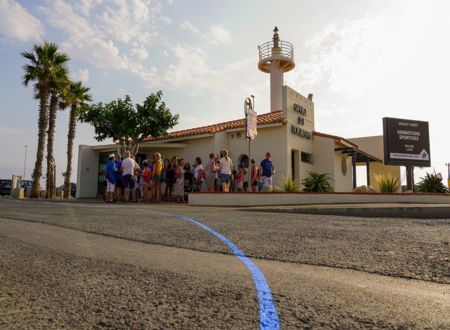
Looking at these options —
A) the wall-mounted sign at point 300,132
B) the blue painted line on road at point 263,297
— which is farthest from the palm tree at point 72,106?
the blue painted line on road at point 263,297

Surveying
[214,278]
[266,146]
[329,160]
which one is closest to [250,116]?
[266,146]

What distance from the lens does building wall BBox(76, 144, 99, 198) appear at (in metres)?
22.6

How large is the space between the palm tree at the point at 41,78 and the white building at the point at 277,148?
2.45m

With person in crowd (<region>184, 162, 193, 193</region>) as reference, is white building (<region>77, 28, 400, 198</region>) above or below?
above

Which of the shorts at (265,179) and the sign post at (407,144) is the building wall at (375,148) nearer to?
the sign post at (407,144)

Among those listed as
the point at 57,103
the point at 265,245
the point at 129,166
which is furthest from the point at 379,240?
the point at 57,103

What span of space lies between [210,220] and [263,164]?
264 inches

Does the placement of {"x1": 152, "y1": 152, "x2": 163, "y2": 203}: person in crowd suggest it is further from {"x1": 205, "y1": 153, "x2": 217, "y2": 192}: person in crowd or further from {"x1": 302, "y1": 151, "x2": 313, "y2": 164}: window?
{"x1": 302, "y1": 151, "x2": 313, "y2": 164}: window

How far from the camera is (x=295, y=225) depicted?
6.69 meters

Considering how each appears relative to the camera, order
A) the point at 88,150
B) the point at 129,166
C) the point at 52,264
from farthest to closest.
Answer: the point at 88,150 → the point at 129,166 → the point at 52,264

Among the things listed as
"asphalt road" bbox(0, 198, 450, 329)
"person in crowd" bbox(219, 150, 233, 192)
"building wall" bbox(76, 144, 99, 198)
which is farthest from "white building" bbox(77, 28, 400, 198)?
"asphalt road" bbox(0, 198, 450, 329)

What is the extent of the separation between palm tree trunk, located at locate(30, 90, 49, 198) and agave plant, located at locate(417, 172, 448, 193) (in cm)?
2101

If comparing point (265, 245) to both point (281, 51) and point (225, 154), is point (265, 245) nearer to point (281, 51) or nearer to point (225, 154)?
point (225, 154)

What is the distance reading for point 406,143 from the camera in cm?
1728
